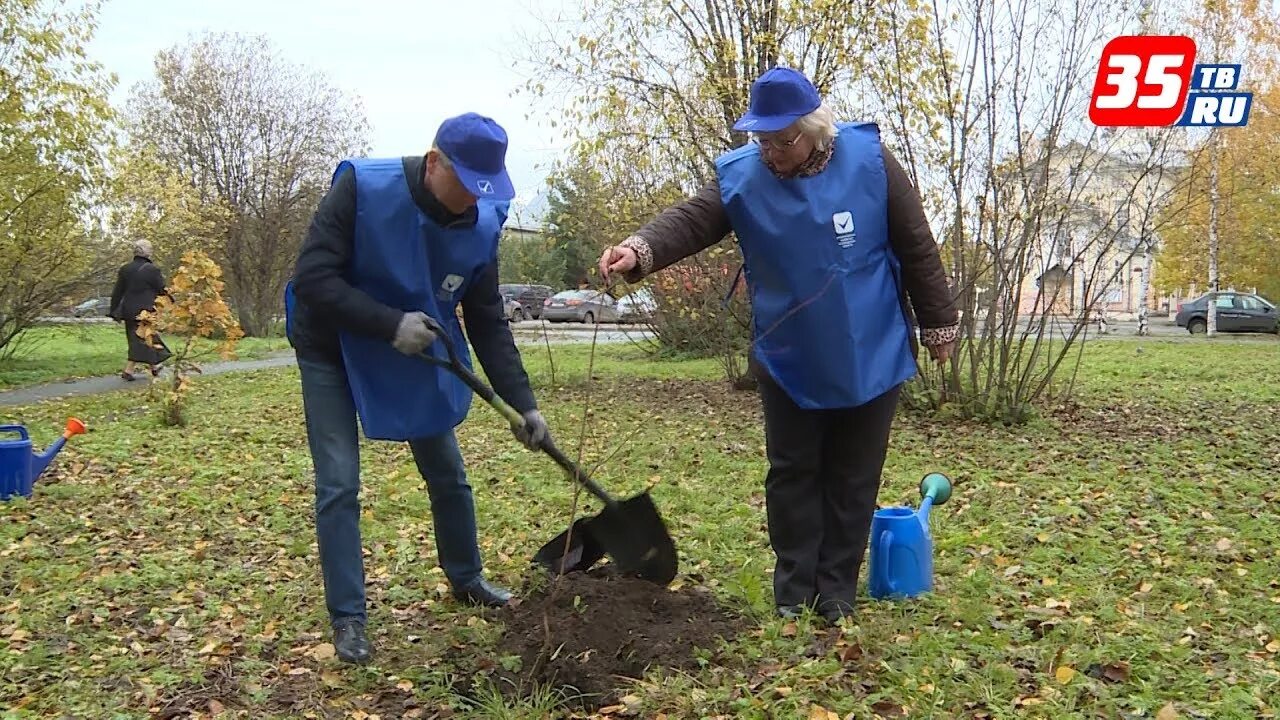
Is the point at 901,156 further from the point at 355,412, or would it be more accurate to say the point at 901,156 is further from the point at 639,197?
the point at 355,412

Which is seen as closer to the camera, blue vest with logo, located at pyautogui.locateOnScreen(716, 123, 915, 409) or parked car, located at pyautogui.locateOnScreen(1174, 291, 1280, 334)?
blue vest with logo, located at pyautogui.locateOnScreen(716, 123, 915, 409)

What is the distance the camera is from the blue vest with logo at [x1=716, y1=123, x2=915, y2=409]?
2945 mm

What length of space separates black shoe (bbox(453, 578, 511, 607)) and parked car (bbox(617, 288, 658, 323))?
744cm

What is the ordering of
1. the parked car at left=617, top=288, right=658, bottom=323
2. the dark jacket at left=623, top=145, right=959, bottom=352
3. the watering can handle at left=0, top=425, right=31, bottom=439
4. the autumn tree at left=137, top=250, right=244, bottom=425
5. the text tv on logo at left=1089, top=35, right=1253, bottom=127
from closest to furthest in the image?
1. the dark jacket at left=623, top=145, right=959, bottom=352
2. the watering can handle at left=0, top=425, right=31, bottom=439
3. the text tv on logo at left=1089, top=35, right=1253, bottom=127
4. the autumn tree at left=137, top=250, right=244, bottom=425
5. the parked car at left=617, top=288, right=658, bottom=323

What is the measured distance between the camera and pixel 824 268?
2945 millimetres

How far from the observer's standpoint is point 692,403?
9047 mm

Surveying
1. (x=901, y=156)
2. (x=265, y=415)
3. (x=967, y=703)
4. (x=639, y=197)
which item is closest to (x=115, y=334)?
(x=265, y=415)

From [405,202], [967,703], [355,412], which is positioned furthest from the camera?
[355,412]

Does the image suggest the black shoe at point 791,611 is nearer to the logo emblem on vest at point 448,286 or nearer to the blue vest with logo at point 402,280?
the blue vest with logo at point 402,280

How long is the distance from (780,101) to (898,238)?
58 cm

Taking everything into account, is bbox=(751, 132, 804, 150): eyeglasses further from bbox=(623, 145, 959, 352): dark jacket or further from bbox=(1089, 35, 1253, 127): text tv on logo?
bbox=(1089, 35, 1253, 127): text tv on logo

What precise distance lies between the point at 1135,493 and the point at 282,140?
21.3 meters

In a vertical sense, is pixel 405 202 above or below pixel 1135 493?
above

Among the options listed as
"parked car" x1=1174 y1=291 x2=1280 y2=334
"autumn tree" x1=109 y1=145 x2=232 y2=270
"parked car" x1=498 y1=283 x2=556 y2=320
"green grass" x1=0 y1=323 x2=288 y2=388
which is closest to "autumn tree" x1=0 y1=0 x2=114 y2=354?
"green grass" x1=0 y1=323 x2=288 y2=388
